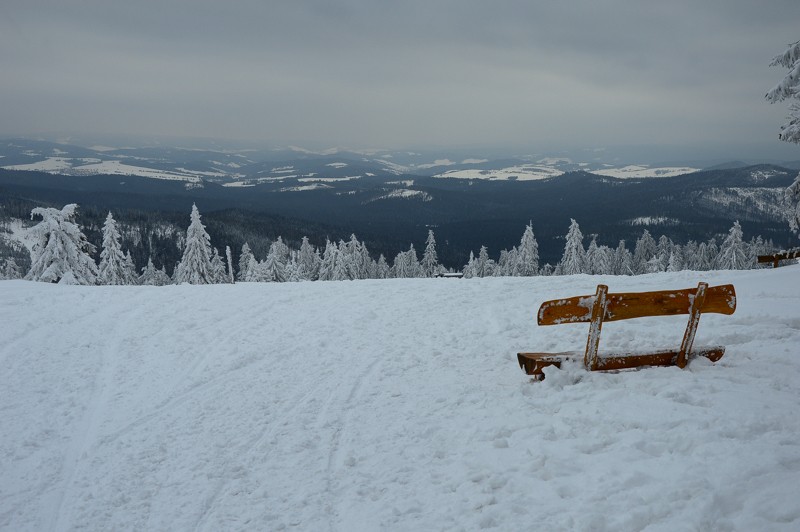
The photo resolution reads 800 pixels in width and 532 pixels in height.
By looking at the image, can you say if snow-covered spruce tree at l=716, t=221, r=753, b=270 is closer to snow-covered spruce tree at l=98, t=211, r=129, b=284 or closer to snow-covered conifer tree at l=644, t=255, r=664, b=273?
snow-covered conifer tree at l=644, t=255, r=664, b=273

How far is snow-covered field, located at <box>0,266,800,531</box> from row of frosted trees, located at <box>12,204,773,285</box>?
2252 centimetres

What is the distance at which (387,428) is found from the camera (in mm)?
6570

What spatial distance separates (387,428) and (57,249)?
33.0 m

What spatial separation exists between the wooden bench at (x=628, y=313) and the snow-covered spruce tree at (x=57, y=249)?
1282 inches

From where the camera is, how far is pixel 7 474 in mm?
5766

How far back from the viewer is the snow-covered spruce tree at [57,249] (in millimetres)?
28812

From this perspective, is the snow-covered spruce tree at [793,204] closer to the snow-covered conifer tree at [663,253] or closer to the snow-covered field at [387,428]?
the snow-covered field at [387,428]

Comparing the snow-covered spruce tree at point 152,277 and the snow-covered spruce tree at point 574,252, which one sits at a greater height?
the snow-covered spruce tree at point 574,252

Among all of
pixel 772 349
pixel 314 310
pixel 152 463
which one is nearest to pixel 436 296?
pixel 314 310

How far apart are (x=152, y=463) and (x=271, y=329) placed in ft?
18.5

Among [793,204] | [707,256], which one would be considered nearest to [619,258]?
[707,256]

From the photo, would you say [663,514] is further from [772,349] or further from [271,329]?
[271,329]

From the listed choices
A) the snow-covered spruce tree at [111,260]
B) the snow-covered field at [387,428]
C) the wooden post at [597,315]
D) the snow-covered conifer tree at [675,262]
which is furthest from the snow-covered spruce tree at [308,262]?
the wooden post at [597,315]

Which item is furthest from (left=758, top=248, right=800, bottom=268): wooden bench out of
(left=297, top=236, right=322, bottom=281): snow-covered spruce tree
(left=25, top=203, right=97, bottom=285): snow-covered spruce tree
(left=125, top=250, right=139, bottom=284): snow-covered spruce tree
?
(left=297, top=236, right=322, bottom=281): snow-covered spruce tree
